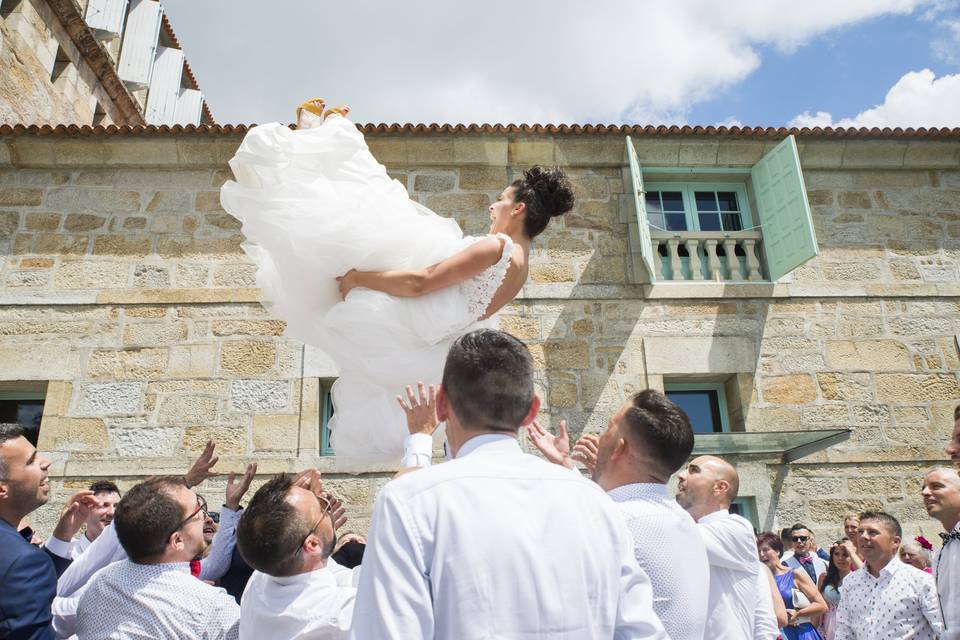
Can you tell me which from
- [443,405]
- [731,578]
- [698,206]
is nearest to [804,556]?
[698,206]

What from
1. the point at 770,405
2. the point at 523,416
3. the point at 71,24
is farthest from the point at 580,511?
the point at 71,24

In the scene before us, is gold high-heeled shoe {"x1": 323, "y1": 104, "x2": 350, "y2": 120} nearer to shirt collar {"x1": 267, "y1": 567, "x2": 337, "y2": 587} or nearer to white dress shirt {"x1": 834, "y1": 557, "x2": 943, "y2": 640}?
shirt collar {"x1": 267, "y1": 567, "x2": 337, "y2": 587}

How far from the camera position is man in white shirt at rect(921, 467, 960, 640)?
3092mm

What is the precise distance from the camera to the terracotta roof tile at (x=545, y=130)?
822 centimetres

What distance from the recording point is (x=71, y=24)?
12219 millimetres

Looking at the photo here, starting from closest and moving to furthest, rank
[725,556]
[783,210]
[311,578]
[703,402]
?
[311,578] → [725,556] → [783,210] → [703,402]

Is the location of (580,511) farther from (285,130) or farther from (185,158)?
(185,158)

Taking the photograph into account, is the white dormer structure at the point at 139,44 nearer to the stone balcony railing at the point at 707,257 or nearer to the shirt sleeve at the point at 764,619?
the stone balcony railing at the point at 707,257

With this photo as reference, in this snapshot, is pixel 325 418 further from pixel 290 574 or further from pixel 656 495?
pixel 656 495

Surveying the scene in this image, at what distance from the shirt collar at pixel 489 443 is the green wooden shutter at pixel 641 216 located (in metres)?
6.71

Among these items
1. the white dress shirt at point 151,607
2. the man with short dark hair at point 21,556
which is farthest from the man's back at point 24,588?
the white dress shirt at point 151,607

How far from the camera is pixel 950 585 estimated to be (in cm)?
315

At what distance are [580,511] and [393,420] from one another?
3.72 feet

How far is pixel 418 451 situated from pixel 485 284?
76cm
